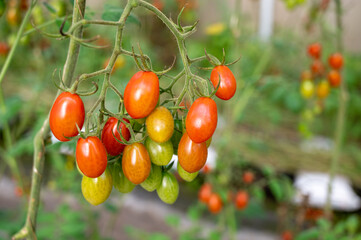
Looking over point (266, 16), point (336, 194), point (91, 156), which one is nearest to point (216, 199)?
point (91, 156)

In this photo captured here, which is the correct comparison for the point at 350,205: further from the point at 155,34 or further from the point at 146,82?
the point at 155,34

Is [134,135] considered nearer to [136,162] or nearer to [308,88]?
[136,162]

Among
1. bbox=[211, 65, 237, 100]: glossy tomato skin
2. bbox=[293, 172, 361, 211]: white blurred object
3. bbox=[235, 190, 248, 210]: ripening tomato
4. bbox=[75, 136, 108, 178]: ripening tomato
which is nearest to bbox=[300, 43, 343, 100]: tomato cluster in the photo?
bbox=[235, 190, 248, 210]: ripening tomato

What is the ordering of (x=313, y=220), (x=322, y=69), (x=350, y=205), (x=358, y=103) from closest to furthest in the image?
(x=322, y=69) < (x=313, y=220) < (x=350, y=205) < (x=358, y=103)

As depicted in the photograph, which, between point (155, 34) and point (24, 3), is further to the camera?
point (155, 34)

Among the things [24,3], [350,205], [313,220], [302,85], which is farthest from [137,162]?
[350,205]

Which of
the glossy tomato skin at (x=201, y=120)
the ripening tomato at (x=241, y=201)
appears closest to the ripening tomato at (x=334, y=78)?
the ripening tomato at (x=241, y=201)

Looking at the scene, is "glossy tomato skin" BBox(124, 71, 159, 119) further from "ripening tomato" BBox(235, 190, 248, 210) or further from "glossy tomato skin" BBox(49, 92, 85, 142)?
"ripening tomato" BBox(235, 190, 248, 210)
